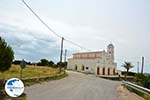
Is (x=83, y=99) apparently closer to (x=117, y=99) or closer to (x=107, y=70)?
(x=117, y=99)

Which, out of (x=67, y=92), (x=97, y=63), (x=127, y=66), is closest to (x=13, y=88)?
(x=67, y=92)

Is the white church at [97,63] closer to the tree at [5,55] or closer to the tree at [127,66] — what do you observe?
the tree at [127,66]

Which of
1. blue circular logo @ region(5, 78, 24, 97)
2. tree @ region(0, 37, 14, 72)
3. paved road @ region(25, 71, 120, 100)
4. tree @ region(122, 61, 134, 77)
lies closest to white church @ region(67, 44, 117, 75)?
tree @ region(122, 61, 134, 77)

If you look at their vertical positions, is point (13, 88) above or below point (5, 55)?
below

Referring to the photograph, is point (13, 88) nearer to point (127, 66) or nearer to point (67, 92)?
point (67, 92)

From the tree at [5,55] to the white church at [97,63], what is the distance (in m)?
51.5

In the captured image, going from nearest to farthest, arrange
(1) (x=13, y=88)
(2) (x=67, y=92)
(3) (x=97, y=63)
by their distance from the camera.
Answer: (1) (x=13, y=88) < (2) (x=67, y=92) < (3) (x=97, y=63)

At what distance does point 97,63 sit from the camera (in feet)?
241

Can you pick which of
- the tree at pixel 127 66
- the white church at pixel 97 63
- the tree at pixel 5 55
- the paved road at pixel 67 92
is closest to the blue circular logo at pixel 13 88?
the paved road at pixel 67 92

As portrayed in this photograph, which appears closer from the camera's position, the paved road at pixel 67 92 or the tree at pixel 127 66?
the paved road at pixel 67 92

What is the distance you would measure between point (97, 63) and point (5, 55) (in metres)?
53.3

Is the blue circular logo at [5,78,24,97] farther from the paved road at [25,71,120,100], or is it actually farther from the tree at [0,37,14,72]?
the tree at [0,37,14,72]

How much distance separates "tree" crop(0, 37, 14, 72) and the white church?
51.5 meters

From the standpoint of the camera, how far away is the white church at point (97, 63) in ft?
243
